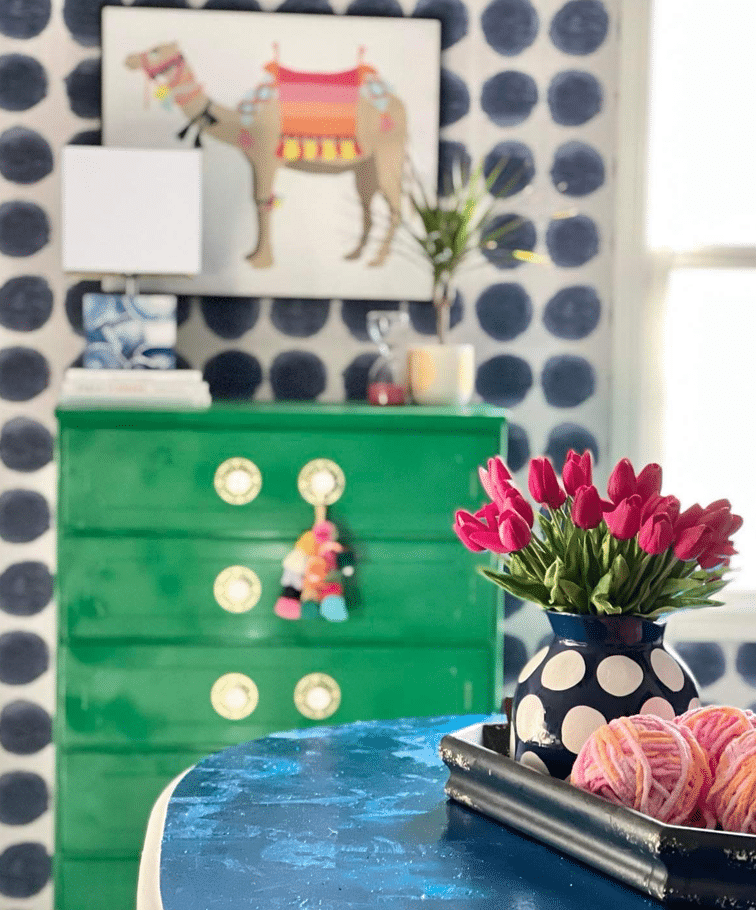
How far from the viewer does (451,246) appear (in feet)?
9.42

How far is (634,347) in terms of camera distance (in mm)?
3135

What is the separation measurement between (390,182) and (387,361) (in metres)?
0.52

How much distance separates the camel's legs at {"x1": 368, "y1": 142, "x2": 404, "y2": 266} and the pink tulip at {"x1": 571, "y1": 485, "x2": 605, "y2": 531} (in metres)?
2.01

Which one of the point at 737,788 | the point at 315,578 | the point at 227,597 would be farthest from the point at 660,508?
the point at 227,597

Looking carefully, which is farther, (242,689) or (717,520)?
(242,689)

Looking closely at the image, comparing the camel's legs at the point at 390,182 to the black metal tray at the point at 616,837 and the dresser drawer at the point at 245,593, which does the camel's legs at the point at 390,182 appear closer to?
the dresser drawer at the point at 245,593

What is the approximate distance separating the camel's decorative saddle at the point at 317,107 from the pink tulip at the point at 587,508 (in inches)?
81.8

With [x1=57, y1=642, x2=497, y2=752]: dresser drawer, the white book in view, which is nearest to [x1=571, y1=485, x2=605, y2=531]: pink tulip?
[x1=57, y1=642, x2=497, y2=752]: dresser drawer

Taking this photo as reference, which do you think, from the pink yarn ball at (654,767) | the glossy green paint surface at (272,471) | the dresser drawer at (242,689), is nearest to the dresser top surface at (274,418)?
the glossy green paint surface at (272,471)

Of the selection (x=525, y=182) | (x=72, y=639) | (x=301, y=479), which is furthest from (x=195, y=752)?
(x=525, y=182)

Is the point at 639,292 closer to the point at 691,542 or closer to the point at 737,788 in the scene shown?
the point at 691,542

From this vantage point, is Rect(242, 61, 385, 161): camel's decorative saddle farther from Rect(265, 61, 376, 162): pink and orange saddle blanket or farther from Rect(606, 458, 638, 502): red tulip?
Rect(606, 458, 638, 502): red tulip

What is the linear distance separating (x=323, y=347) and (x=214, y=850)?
2.08m

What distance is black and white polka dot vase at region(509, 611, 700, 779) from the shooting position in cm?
115
